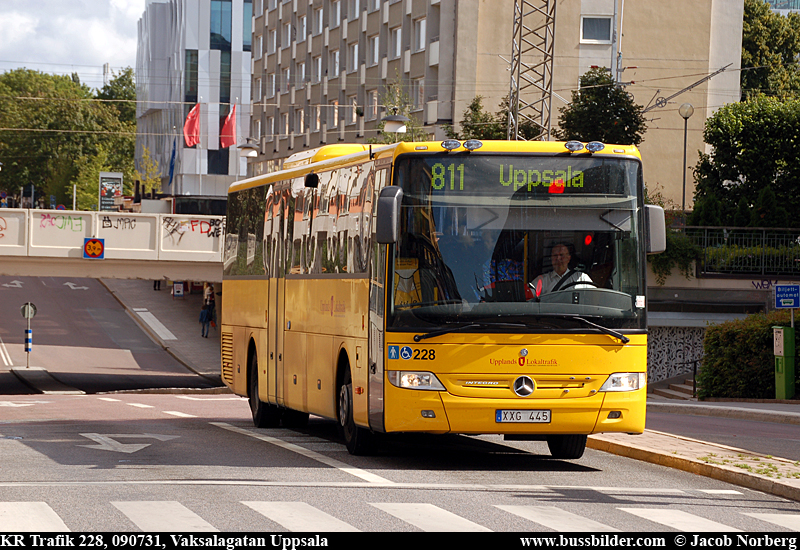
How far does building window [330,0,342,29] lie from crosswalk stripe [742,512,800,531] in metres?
62.2

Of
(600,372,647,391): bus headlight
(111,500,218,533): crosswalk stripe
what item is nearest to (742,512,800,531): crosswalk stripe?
(600,372,647,391): bus headlight

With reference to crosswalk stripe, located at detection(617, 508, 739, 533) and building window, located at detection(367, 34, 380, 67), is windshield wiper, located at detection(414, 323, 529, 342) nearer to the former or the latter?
crosswalk stripe, located at detection(617, 508, 739, 533)

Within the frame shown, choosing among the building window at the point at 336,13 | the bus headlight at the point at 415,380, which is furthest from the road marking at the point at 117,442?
the building window at the point at 336,13

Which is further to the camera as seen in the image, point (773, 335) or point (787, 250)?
point (787, 250)

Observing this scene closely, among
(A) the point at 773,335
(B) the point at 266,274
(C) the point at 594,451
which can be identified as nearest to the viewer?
(C) the point at 594,451

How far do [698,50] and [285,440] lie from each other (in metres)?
46.3

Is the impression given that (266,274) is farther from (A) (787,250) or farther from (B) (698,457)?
(A) (787,250)

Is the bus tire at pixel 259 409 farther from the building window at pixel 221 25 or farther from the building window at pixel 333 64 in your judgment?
the building window at pixel 221 25

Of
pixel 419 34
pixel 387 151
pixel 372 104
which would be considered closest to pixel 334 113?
pixel 372 104

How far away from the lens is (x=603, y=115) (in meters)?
47.2

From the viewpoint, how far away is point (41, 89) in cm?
13325

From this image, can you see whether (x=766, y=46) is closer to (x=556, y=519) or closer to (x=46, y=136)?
(x=556, y=519)

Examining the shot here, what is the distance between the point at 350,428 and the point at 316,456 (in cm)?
46

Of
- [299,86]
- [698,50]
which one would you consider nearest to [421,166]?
[698,50]
